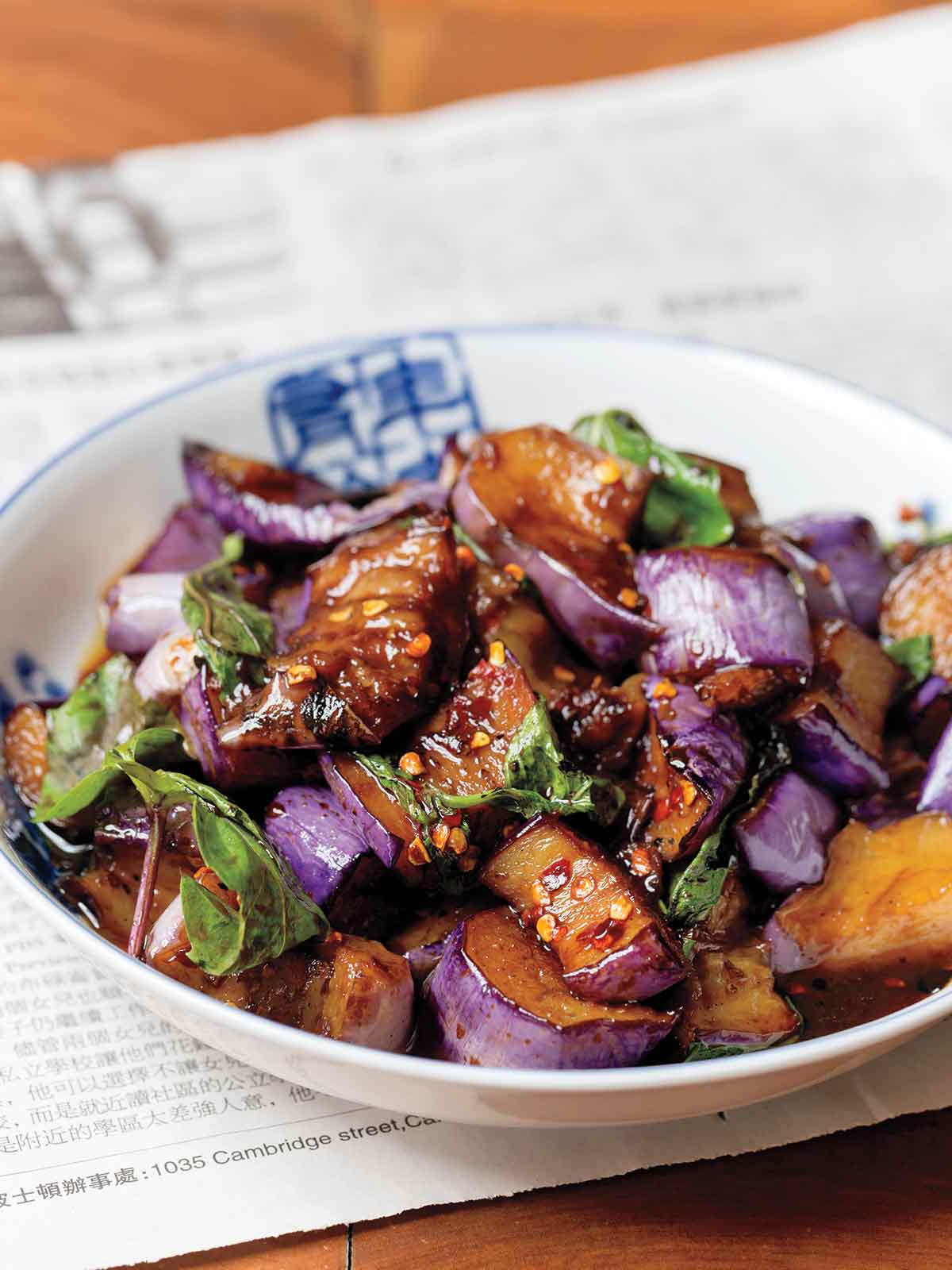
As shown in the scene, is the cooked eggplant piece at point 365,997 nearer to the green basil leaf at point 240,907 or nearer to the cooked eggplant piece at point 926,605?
the green basil leaf at point 240,907

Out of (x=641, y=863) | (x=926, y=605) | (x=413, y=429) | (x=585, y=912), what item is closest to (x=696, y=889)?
(x=641, y=863)

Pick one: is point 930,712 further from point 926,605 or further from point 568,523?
point 568,523

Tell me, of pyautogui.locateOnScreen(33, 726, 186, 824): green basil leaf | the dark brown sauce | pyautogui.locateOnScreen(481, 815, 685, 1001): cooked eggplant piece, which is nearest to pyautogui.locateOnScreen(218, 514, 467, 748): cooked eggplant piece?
pyautogui.locateOnScreen(33, 726, 186, 824): green basil leaf

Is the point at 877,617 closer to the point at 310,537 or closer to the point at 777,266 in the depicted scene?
the point at 310,537

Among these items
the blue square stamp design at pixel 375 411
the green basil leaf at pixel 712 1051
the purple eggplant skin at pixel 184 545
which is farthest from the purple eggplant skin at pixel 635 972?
the blue square stamp design at pixel 375 411

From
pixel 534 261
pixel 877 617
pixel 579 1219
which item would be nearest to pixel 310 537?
pixel 877 617

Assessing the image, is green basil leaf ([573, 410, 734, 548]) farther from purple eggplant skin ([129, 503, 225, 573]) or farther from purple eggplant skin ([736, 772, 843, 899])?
purple eggplant skin ([129, 503, 225, 573])
